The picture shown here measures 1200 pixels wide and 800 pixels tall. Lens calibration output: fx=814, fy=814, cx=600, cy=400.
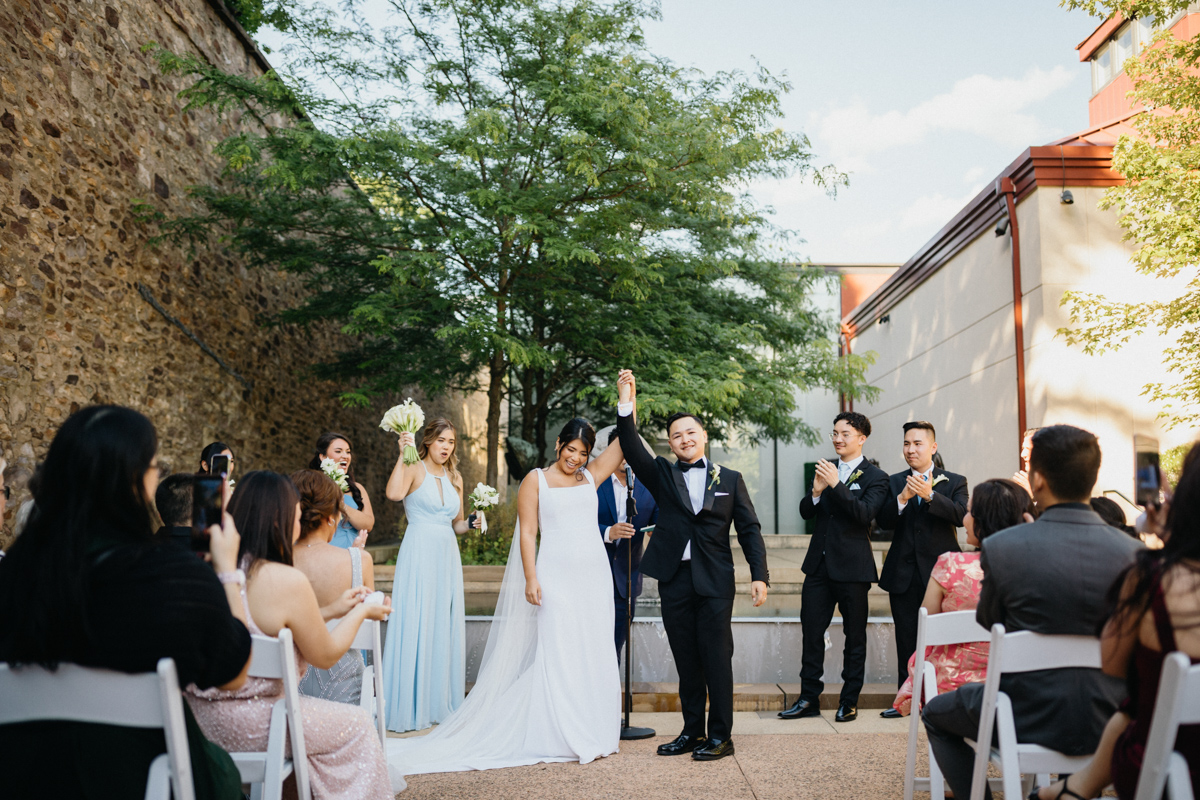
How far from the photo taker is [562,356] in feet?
32.7

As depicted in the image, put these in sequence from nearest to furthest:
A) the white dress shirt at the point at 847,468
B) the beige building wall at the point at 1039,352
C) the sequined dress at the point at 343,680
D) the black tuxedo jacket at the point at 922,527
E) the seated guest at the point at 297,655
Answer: the seated guest at the point at 297,655
the sequined dress at the point at 343,680
the black tuxedo jacket at the point at 922,527
the white dress shirt at the point at 847,468
the beige building wall at the point at 1039,352

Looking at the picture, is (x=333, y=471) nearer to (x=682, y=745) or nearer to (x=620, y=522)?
(x=620, y=522)

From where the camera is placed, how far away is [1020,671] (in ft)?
7.90

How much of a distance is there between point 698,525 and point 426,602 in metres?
1.80

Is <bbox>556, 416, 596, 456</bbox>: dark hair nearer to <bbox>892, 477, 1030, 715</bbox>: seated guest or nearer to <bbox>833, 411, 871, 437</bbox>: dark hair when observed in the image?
<bbox>833, 411, 871, 437</bbox>: dark hair

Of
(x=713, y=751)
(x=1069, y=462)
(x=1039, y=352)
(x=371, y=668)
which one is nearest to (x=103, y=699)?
(x=371, y=668)

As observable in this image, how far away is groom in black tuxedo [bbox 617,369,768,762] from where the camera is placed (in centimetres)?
430

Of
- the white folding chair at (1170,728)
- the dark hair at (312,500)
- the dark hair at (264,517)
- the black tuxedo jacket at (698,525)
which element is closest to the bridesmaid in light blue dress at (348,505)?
the dark hair at (312,500)

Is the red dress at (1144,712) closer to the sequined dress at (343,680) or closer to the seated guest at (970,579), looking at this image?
the seated guest at (970,579)

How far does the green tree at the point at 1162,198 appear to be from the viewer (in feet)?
23.7

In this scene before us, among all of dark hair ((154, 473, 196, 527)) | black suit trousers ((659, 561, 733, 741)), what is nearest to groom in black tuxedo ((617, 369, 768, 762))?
black suit trousers ((659, 561, 733, 741))

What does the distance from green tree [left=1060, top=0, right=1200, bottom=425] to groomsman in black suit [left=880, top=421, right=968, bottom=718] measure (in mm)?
4024

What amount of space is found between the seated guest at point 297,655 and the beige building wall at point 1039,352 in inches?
277

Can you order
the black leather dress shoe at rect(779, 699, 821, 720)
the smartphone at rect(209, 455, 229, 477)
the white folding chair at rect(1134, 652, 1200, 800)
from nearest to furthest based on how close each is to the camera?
the white folding chair at rect(1134, 652, 1200, 800) → the smartphone at rect(209, 455, 229, 477) → the black leather dress shoe at rect(779, 699, 821, 720)
